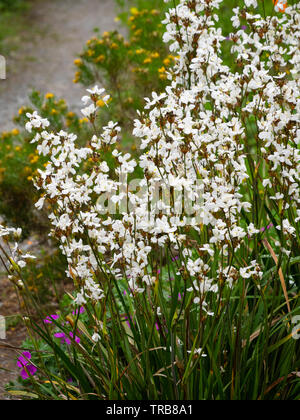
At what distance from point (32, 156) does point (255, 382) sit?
2418 mm

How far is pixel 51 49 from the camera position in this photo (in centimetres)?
913

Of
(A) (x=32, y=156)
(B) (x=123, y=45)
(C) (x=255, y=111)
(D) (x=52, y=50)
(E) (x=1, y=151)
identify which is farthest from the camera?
(D) (x=52, y=50)

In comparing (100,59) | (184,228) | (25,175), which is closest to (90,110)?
(184,228)

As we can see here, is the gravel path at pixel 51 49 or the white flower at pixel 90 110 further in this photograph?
the gravel path at pixel 51 49

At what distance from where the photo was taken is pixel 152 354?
2146 mm

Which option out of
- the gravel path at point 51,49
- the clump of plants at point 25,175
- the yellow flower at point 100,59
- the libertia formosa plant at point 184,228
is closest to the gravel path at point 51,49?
the gravel path at point 51,49

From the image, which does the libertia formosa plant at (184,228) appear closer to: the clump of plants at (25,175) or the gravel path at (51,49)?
the clump of plants at (25,175)

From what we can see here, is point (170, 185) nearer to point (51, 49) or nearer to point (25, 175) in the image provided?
point (25, 175)

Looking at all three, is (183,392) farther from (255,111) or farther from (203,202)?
(255,111)

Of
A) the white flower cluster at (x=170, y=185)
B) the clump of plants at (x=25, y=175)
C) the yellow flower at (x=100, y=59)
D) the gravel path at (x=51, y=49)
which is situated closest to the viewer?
the white flower cluster at (x=170, y=185)

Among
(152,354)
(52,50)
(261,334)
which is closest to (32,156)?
(152,354)

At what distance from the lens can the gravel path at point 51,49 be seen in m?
7.48

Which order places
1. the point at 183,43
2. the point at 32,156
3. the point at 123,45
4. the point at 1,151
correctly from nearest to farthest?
the point at 183,43, the point at 32,156, the point at 1,151, the point at 123,45

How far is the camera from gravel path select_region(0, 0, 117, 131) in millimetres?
7500
